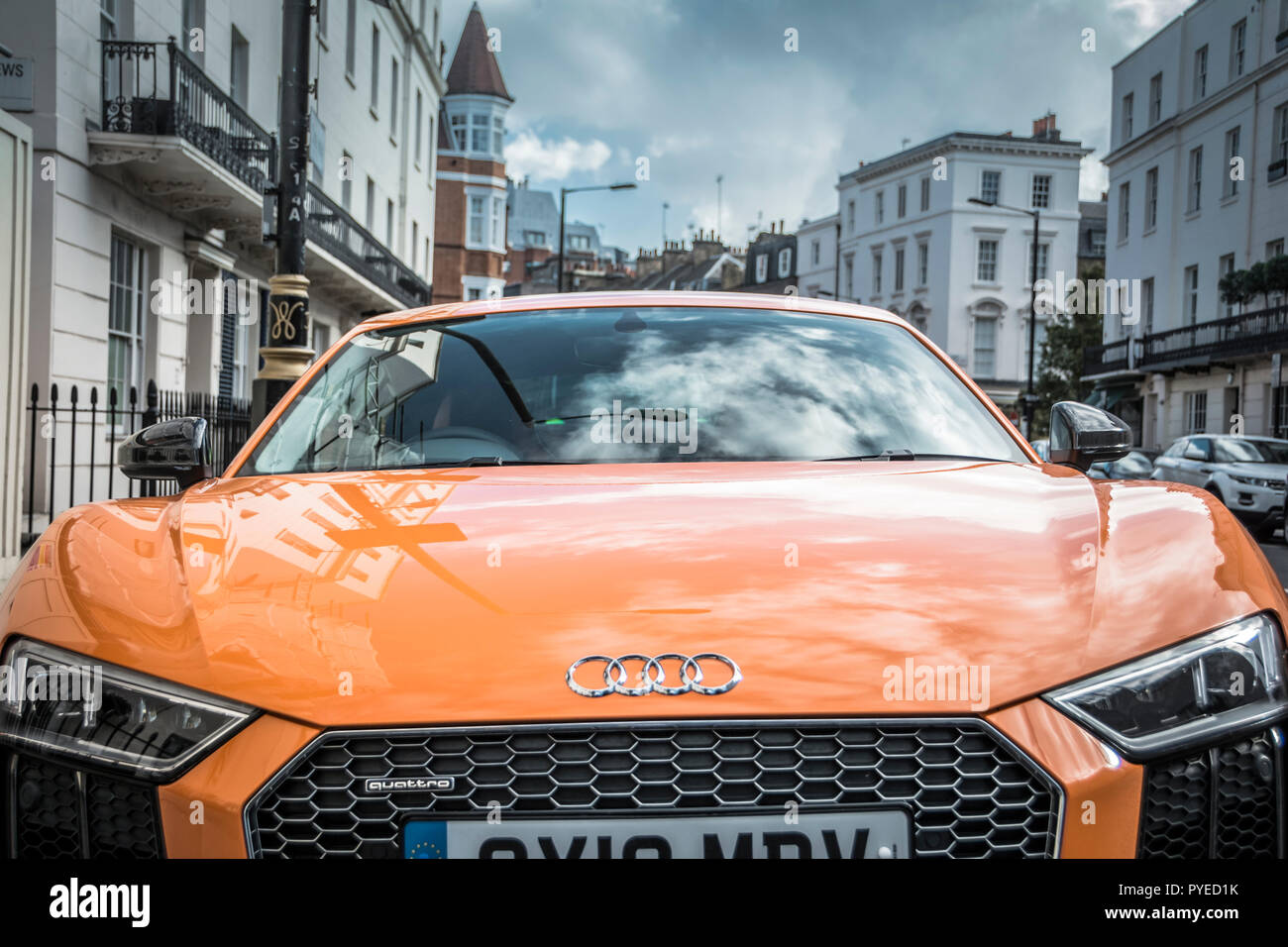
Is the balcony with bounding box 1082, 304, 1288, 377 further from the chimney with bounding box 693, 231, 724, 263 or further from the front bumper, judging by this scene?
the chimney with bounding box 693, 231, 724, 263

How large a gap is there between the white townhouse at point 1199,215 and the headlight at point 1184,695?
103 ft

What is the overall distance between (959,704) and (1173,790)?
12.6 inches

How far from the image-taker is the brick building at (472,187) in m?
49.3

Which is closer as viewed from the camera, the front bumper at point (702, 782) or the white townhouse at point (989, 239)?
the front bumper at point (702, 782)

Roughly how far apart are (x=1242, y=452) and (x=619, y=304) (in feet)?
69.5

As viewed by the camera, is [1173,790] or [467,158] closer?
[1173,790]

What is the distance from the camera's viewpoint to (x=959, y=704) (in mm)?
1643

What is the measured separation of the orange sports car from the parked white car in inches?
747

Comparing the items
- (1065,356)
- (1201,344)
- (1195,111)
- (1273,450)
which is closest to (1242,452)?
(1273,450)

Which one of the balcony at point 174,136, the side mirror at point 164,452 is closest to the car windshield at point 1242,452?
the balcony at point 174,136

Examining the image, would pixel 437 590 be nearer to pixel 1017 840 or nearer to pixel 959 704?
pixel 959 704

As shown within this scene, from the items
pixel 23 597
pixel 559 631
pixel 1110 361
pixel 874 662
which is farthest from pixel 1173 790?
pixel 1110 361

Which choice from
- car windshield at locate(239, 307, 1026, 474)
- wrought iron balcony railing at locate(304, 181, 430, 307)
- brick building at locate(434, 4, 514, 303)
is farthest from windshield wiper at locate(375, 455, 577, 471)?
brick building at locate(434, 4, 514, 303)

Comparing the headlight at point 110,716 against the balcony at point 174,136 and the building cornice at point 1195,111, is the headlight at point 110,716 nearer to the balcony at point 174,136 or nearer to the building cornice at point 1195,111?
the balcony at point 174,136
